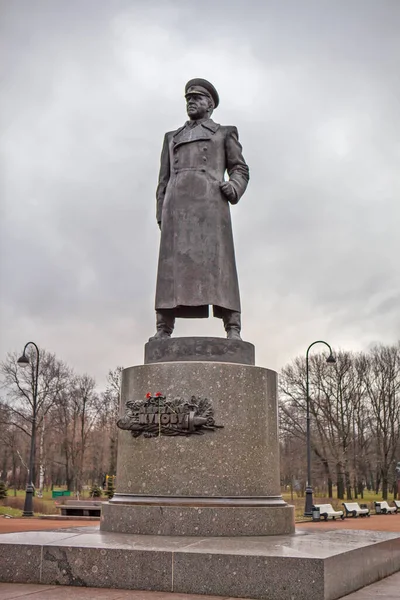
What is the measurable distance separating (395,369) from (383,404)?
9.62 ft

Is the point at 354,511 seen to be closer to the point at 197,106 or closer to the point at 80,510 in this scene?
the point at 80,510

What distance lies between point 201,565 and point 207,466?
206 centimetres

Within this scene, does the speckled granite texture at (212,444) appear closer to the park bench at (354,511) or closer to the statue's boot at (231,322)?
the statue's boot at (231,322)

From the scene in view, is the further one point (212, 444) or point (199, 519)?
point (212, 444)

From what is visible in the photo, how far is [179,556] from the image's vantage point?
18.4 ft

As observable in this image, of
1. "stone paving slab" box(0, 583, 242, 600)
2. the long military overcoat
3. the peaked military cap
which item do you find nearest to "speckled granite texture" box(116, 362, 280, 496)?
the long military overcoat

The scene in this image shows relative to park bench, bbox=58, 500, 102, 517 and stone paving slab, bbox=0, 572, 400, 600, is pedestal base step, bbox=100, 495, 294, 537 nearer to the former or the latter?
stone paving slab, bbox=0, 572, 400, 600

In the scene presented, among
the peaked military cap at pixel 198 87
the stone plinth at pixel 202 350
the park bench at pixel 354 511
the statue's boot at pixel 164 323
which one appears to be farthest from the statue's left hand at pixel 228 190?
the park bench at pixel 354 511

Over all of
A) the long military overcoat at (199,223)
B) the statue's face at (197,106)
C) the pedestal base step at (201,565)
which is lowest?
the pedestal base step at (201,565)

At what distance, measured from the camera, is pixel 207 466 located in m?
7.58

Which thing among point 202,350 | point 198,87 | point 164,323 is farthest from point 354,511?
point 198,87

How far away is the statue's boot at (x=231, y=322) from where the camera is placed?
888cm

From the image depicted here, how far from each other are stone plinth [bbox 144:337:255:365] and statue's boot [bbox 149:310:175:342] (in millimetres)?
421

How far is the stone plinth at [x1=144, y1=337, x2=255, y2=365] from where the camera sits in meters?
8.34
